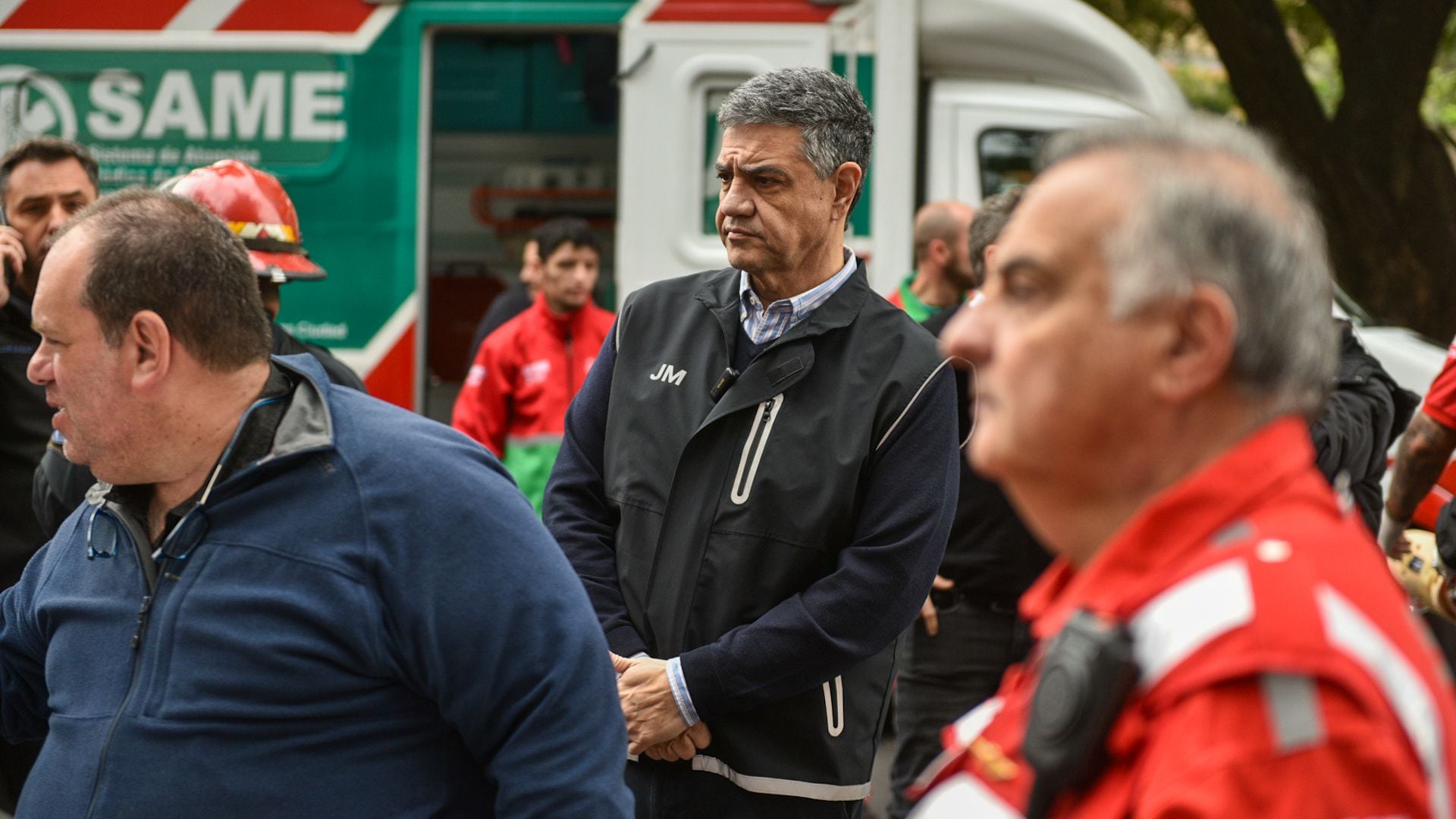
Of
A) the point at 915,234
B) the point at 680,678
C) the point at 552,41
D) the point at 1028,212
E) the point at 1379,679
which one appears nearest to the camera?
the point at 1379,679

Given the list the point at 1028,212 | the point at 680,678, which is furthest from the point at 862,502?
the point at 1028,212

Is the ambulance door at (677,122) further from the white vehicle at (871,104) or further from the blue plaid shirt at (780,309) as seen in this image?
the blue plaid shirt at (780,309)

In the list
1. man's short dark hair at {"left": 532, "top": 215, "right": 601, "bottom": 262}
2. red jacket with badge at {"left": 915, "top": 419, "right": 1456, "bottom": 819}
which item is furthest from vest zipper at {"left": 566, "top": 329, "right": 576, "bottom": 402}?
red jacket with badge at {"left": 915, "top": 419, "right": 1456, "bottom": 819}

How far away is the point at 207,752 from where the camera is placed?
1.94 m

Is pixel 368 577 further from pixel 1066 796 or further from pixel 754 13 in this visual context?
pixel 754 13

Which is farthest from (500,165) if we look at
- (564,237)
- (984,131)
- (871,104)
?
(984,131)

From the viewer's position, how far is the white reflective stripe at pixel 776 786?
8.57ft

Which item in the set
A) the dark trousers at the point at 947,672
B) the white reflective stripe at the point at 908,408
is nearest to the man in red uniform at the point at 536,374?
the dark trousers at the point at 947,672

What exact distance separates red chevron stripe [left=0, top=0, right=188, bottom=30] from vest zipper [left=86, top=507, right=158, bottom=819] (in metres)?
5.23

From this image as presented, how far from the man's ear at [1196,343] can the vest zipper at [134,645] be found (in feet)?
4.70

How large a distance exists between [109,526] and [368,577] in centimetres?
44

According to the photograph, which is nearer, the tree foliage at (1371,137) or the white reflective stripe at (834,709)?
the white reflective stripe at (834,709)

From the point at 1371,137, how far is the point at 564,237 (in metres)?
4.94

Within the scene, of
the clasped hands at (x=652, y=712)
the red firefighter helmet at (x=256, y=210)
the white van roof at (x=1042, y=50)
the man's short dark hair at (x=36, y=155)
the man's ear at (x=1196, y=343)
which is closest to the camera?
the man's ear at (x=1196, y=343)
